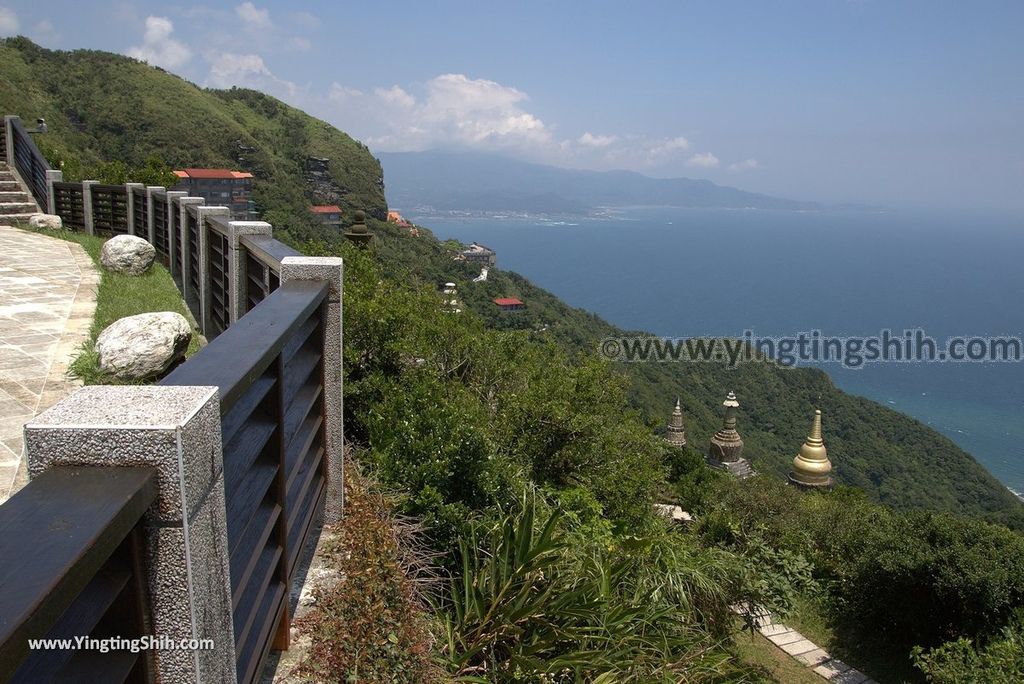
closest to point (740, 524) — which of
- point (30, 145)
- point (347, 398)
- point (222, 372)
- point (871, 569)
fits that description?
point (871, 569)

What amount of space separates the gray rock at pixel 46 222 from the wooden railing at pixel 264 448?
36.4 feet

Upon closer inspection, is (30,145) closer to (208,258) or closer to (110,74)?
(208,258)

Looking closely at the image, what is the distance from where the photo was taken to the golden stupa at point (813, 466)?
889 inches

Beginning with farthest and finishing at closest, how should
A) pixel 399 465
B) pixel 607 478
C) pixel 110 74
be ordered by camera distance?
pixel 110 74, pixel 607 478, pixel 399 465

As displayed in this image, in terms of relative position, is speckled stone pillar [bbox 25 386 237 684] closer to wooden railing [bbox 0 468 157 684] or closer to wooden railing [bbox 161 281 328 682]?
wooden railing [bbox 0 468 157 684]

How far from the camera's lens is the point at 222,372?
75.5 inches

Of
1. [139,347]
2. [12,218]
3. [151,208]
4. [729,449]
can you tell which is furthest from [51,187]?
[729,449]

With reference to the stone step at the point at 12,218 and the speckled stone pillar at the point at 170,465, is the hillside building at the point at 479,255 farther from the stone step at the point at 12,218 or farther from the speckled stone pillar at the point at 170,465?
the speckled stone pillar at the point at 170,465

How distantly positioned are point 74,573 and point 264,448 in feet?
4.95

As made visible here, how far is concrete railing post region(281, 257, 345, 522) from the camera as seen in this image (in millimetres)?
3578

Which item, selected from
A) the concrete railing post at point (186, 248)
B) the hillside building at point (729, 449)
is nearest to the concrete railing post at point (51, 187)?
the concrete railing post at point (186, 248)

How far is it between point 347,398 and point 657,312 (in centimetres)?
16511

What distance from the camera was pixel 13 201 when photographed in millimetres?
13758

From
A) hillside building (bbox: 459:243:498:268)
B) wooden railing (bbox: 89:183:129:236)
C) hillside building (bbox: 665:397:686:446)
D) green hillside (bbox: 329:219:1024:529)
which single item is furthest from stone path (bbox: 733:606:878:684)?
hillside building (bbox: 459:243:498:268)
